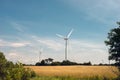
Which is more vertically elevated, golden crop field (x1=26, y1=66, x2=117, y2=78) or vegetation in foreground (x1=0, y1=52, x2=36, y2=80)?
golden crop field (x1=26, y1=66, x2=117, y2=78)

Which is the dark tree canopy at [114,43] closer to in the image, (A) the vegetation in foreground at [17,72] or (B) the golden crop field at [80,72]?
(B) the golden crop field at [80,72]

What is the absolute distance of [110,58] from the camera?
57.5 meters

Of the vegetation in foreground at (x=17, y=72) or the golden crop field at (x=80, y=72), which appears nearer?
the vegetation in foreground at (x=17, y=72)

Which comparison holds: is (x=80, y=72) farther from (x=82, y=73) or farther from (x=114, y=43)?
(x=114, y=43)

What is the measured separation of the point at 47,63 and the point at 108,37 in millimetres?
67346

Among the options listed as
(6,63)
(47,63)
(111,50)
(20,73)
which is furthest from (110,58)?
(47,63)

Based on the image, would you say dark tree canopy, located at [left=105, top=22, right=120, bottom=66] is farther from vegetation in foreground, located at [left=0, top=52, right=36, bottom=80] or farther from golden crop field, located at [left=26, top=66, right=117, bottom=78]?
vegetation in foreground, located at [left=0, top=52, right=36, bottom=80]

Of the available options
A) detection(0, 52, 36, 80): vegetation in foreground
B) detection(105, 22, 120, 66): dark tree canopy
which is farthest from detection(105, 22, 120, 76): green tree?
detection(0, 52, 36, 80): vegetation in foreground

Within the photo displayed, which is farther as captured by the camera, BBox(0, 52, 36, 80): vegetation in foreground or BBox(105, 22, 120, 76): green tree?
BBox(105, 22, 120, 76): green tree

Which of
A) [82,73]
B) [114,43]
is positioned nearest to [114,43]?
[114,43]

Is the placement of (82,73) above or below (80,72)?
below

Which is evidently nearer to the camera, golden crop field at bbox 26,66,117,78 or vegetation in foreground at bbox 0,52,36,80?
vegetation in foreground at bbox 0,52,36,80

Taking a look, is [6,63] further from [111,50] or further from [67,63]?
[67,63]

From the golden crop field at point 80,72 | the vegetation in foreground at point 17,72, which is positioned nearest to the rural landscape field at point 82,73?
the golden crop field at point 80,72
